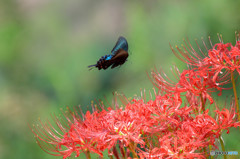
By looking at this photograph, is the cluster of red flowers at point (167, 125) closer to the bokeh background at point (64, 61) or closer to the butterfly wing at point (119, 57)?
the butterfly wing at point (119, 57)

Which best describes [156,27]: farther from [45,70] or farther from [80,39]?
[80,39]

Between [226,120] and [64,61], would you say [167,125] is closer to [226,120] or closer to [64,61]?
[226,120]

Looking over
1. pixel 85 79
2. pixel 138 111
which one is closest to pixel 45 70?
pixel 85 79

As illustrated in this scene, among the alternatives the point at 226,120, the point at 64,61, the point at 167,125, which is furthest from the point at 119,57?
the point at 64,61

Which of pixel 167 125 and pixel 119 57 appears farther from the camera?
pixel 119 57

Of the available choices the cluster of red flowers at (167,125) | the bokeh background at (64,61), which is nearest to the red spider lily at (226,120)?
the cluster of red flowers at (167,125)

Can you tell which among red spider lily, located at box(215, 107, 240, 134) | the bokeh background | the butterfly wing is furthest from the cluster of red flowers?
the bokeh background

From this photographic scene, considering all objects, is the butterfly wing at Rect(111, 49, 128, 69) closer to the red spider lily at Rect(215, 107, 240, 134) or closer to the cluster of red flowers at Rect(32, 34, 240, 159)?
the cluster of red flowers at Rect(32, 34, 240, 159)

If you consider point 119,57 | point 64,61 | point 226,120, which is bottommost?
point 226,120
